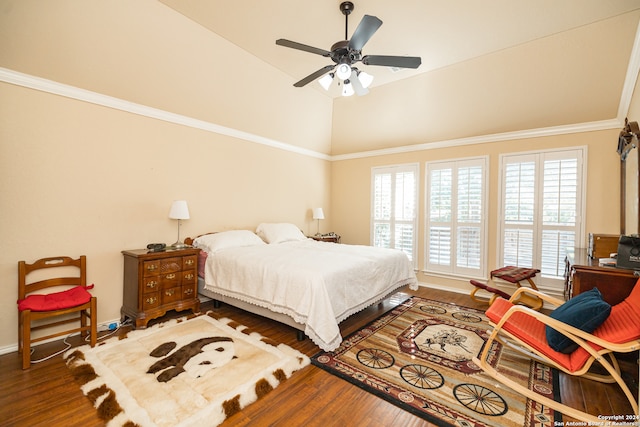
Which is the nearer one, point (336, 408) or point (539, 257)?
point (336, 408)

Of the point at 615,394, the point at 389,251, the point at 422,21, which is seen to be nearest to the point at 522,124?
the point at 422,21

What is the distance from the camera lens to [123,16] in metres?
2.77

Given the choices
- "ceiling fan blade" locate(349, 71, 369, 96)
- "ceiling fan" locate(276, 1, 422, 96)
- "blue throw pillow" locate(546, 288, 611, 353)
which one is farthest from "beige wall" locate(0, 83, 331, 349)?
"blue throw pillow" locate(546, 288, 611, 353)

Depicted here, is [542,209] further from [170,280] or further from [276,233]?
[170,280]

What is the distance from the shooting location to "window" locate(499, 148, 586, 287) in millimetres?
3816

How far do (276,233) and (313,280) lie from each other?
6.87 feet

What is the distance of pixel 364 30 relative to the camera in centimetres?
221

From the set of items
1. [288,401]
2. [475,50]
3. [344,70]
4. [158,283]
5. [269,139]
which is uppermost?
[475,50]

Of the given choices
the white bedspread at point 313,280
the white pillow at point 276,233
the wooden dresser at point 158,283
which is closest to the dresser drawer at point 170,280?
the wooden dresser at point 158,283

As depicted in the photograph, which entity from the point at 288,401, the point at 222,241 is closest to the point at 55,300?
the point at 222,241

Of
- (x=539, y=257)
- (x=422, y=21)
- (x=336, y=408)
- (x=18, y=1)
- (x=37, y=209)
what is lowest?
(x=336, y=408)

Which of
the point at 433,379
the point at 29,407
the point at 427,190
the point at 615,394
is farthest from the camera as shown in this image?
the point at 427,190

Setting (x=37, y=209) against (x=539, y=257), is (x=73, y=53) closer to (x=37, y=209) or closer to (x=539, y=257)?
(x=37, y=209)

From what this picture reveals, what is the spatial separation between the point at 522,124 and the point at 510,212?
4.28 feet
